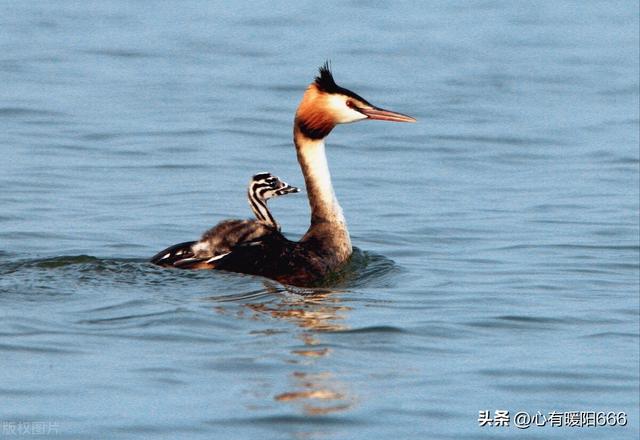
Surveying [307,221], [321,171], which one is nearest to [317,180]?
[321,171]

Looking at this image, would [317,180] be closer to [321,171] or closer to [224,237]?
[321,171]

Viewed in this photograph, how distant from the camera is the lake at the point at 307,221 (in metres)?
7.46

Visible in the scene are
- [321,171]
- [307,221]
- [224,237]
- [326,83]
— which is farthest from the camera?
[307,221]

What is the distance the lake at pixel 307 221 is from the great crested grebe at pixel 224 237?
13cm

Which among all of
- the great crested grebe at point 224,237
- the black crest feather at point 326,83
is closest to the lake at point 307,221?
the great crested grebe at point 224,237

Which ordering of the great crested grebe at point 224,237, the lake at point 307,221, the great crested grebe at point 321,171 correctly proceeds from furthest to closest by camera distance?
the great crested grebe at point 321,171
the great crested grebe at point 224,237
the lake at point 307,221

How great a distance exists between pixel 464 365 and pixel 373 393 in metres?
0.81

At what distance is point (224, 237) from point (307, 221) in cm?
278

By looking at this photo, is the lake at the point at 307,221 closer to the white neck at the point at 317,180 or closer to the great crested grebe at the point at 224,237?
the great crested grebe at the point at 224,237

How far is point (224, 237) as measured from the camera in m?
10.1

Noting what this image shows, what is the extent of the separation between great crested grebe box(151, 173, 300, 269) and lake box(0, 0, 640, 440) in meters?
0.13

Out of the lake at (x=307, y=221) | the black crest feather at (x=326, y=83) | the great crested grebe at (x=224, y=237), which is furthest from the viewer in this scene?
the black crest feather at (x=326, y=83)

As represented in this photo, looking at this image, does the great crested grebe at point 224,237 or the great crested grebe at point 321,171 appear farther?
the great crested grebe at point 321,171

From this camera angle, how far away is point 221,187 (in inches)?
539
